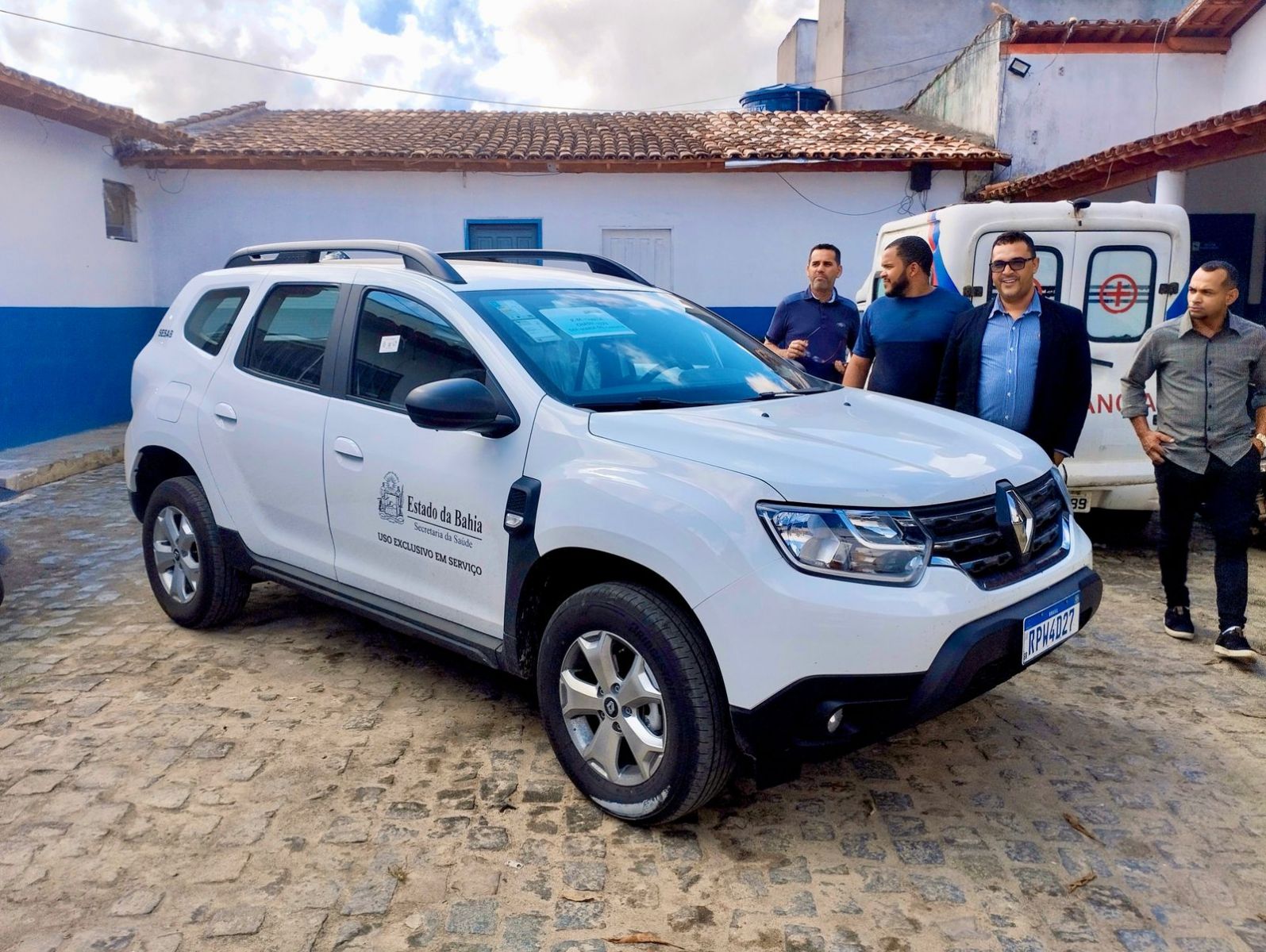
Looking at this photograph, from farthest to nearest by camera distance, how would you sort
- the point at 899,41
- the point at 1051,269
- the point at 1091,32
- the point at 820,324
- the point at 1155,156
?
the point at 899,41, the point at 1091,32, the point at 1155,156, the point at 1051,269, the point at 820,324

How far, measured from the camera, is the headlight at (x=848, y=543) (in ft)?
8.97

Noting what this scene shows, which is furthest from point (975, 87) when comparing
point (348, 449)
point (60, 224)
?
point (348, 449)

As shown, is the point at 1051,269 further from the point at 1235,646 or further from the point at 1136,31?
the point at 1136,31

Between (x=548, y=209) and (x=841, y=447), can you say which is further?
(x=548, y=209)

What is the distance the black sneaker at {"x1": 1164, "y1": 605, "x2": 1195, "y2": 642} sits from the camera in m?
4.88

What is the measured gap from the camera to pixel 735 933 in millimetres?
2662

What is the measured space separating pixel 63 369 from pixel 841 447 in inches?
431

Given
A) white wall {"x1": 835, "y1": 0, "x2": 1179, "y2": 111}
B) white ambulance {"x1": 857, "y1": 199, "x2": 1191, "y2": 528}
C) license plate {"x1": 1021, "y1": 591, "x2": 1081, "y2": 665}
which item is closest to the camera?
license plate {"x1": 1021, "y1": 591, "x2": 1081, "y2": 665}

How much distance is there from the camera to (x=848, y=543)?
275 cm

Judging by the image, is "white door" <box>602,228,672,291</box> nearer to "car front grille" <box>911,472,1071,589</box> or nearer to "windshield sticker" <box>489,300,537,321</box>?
"windshield sticker" <box>489,300,537,321</box>

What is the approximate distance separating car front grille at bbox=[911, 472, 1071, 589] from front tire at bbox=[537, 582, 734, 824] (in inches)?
28.2

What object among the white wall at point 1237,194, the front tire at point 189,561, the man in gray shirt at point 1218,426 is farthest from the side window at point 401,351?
the white wall at point 1237,194

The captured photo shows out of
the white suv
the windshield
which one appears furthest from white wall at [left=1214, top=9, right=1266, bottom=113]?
the white suv

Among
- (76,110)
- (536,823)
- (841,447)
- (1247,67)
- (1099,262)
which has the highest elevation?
(1247,67)
